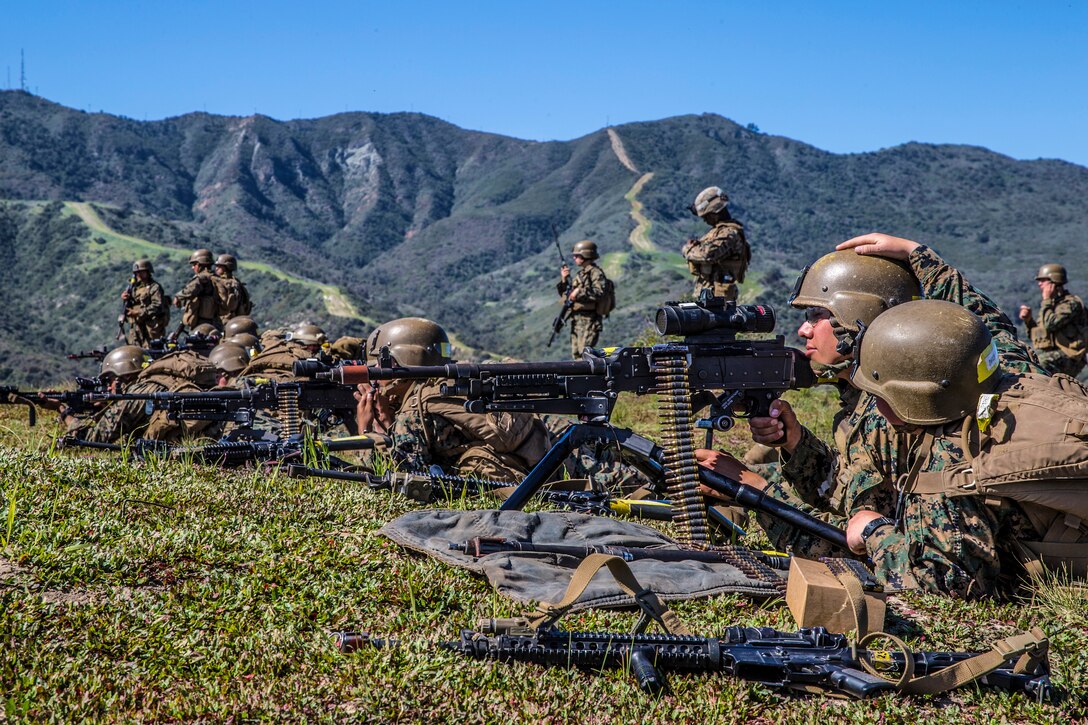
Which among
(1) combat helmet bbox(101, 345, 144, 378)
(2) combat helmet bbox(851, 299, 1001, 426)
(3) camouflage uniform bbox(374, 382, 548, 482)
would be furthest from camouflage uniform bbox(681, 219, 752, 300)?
(2) combat helmet bbox(851, 299, 1001, 426)

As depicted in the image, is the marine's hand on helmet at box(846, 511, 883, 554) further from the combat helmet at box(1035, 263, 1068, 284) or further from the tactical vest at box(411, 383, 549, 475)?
the combat helmet at box(1035, 263, 1068, 284)

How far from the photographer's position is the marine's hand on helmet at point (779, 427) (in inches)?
223

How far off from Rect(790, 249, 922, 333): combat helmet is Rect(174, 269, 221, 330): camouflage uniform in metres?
15.1

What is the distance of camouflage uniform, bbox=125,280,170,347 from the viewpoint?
2008cm

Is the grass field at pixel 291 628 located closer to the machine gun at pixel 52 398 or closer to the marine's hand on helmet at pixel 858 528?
the marine's hand on helmet at pixel 858 528

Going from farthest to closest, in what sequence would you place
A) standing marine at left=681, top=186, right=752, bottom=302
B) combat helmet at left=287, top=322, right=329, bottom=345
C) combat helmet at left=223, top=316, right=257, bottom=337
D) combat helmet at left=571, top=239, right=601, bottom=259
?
combat helmet at left=571, top=239, right=601, bottom=259, combat helmet at left=223, top=316, right=257, bottom=337, standing marine at left=681, top=186, right=752, bottom=302, combat helmet at left=287, top=322, right=329, bottom=345

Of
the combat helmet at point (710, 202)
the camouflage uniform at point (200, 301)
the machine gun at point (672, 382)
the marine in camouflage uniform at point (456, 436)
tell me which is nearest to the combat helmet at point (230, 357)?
the marine in camouflage uniform at point (456, 436)

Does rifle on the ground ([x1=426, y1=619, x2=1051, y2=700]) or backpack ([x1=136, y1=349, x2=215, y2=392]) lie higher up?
backpack ([x1=136, y1=349, x2=215, y2=392])

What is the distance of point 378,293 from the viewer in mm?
94875

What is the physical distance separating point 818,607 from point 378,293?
9292 cm

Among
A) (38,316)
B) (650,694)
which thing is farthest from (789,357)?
(38,316)

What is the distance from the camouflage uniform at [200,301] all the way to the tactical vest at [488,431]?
12464 millimetres

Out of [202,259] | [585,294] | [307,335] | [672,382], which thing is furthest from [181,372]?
[202,259]

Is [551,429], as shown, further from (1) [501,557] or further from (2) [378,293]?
(2) [378,293]
